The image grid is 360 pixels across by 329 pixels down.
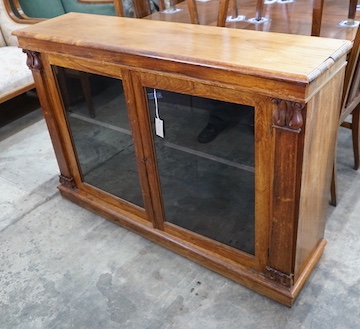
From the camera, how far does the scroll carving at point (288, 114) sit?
1.05 metres

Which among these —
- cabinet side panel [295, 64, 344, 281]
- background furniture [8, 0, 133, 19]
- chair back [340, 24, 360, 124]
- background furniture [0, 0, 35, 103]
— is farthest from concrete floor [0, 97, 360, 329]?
background furniture [8, 0, 133, 19]

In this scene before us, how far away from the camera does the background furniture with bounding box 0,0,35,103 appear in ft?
8.61

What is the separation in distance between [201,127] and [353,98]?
2.56 ft

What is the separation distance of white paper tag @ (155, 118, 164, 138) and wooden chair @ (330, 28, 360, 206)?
2.36ft

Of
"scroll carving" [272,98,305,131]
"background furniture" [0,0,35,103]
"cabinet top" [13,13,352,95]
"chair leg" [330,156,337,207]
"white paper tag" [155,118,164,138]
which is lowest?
"chair leg" [330,156,337,207]

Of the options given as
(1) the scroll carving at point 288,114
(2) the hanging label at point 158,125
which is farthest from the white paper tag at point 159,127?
(1) the scroll carving at point 288,114

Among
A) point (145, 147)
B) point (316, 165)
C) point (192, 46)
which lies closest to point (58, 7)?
point (145, 147)

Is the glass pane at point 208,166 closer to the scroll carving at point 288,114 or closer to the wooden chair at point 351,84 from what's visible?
the scroll carving at point 288,114

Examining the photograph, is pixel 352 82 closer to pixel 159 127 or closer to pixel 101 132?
pixel 159 127

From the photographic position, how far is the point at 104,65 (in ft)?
4.59

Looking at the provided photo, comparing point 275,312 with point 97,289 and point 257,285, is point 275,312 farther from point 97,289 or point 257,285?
point 97,289

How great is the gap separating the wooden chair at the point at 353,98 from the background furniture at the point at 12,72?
198 cm

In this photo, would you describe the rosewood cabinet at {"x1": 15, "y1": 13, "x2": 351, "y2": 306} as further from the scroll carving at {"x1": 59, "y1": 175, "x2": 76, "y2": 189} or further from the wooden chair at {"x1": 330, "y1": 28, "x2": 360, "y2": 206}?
the wooden chair at {"x1": 330, "y1": 28, "x2": 360, "y2": 206}

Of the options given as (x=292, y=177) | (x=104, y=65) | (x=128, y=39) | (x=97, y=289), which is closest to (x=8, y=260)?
(x=97, y=289)
